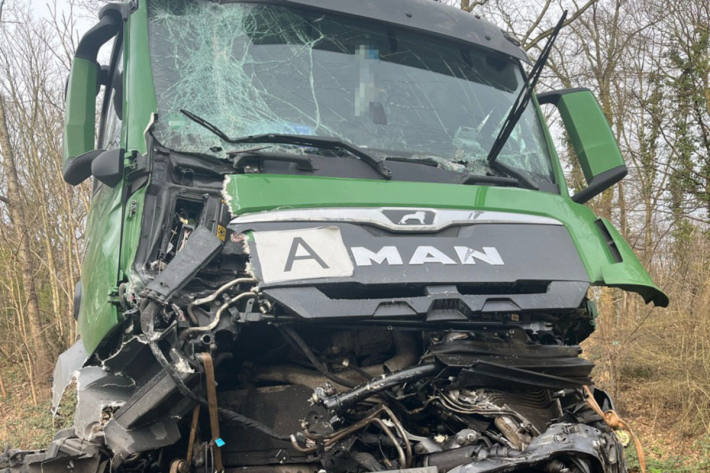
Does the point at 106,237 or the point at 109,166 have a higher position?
the point at 109,166

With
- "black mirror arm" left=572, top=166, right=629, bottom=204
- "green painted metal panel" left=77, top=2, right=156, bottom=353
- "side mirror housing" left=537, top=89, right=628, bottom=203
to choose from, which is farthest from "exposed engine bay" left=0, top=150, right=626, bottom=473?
"side mirror housing" left=537, top=89, right=628, bottom=203

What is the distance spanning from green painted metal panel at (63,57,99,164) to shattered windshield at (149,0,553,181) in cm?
82

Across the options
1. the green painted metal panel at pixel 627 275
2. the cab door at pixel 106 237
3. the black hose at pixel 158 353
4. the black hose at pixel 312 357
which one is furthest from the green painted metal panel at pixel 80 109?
the green painted metal panel at pixel 627 275

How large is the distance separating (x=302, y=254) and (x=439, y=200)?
2.56ft

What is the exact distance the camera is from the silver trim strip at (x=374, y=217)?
2.96 metres

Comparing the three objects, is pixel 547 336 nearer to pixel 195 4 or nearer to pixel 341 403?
pixel 341 403

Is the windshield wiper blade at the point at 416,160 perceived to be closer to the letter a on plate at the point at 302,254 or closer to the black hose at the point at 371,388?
the letter a on plate at the point at 302,254

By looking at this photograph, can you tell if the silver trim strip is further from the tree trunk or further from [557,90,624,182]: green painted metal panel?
the tree trunk

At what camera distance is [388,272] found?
284 centimetres

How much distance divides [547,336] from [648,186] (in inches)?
457

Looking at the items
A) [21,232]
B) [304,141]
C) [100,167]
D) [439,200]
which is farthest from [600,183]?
[21,232]

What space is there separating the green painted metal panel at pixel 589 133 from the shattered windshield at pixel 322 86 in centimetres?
25

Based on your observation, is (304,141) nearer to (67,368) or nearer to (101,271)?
(101,271)

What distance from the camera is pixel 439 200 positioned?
3270 mm
